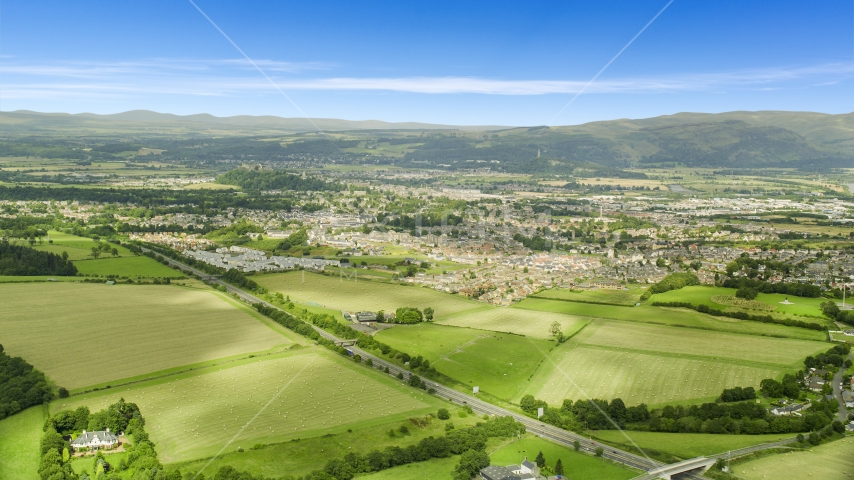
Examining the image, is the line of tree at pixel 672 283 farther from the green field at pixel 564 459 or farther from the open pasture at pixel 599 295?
the green field at pixel 564 459

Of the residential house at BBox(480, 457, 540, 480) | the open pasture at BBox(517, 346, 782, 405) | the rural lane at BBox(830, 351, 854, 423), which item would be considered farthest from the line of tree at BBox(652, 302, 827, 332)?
the residential house at BBox(480, 457, 540, 480)

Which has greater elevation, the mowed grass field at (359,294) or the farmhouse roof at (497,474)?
the farmhouse roof at (497,474)

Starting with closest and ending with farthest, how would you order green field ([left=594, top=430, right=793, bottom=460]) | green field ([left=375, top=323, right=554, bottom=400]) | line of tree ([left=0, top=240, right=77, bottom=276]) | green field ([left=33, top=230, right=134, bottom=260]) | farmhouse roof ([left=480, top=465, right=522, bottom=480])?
1. farmhouse roof ([left=480, top=465, right=522, bottom=480])
2. green field ([left=594, top=430, right=793, bottom=460])
3. green field ([left=375, top=323, right=554, bottom=400])
4. line of tree ([left=0, top=240, right=77, bottom=276])
5. green field ([left=33, top=230, right=134, bottom=260])

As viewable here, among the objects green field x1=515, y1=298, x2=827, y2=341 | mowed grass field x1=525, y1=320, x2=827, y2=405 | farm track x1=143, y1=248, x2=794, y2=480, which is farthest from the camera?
green field x1=515, y1=298, x2=827, y2=341

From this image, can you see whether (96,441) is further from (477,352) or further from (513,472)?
(477,352)

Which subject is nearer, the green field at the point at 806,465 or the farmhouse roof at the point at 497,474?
the farmhouse roof at the point at 497,474

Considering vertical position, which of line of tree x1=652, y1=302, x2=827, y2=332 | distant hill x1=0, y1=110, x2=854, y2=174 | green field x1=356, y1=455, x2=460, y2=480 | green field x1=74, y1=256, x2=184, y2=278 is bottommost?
green field x1=74, y1=256, x2=184, y2=278

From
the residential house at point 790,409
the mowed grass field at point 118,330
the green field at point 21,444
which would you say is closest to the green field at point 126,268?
the mowed grass field at point 118,330

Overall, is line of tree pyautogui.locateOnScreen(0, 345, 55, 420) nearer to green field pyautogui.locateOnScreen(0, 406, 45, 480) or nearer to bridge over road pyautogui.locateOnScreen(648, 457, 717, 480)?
green field pyautogui.locateOnScreen(0, 406, 45, 480)
